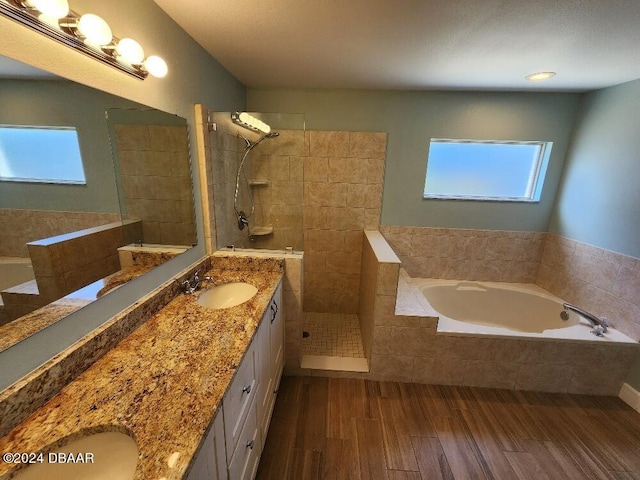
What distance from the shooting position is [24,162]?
0.70m

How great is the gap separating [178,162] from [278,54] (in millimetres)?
997

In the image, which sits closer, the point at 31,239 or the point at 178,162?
the point at 31,239

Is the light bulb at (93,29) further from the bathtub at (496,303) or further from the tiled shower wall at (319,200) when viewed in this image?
the bathtub at (496,303)

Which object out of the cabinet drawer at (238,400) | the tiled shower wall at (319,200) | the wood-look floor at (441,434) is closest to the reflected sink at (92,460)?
the cabinet drawer at (238,400)

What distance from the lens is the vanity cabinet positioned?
2.56ft

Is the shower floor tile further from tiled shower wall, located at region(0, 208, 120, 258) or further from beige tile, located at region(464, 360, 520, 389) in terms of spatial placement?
tiled shower wall, located at region(0, 208, 120, 258)

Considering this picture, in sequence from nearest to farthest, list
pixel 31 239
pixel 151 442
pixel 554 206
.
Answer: pixel 151 442
pixel 31 239
pixel 554 206

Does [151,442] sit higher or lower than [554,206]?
lower

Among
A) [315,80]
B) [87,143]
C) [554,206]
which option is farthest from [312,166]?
[554,206]

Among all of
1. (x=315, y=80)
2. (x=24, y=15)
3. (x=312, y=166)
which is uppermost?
(x=315, y=80)

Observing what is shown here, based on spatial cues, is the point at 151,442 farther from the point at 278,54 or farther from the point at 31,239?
the point at 278,54

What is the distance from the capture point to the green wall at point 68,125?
0.70 m

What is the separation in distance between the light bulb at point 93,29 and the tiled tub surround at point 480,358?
1829 mm

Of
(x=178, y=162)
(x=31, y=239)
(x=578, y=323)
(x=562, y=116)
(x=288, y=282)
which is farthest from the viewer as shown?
(x=562, y=116)
